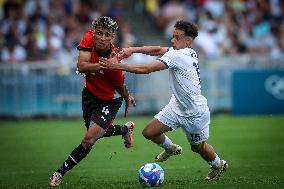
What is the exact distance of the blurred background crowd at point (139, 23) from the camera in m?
27.2

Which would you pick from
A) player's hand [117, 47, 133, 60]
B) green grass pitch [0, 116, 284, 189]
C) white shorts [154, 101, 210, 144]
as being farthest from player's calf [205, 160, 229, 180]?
player's hand [117, 47, 133, 60]

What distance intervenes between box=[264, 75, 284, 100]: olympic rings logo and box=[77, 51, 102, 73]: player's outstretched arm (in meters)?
14.4

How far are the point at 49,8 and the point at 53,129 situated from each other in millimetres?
6273

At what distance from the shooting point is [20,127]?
2402cm

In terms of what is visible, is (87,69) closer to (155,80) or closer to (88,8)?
(155,80)

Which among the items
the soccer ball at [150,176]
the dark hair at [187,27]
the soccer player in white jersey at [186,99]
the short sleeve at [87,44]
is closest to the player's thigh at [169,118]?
the soccer player in white jersey at [186,99]

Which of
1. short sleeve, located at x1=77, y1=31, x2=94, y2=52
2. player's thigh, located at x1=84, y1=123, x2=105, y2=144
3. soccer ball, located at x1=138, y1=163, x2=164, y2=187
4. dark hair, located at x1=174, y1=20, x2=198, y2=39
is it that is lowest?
soccer ball, located at x1=138, y1=163, x2=164, y2=187

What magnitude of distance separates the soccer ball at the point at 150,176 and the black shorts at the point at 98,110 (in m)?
1.01

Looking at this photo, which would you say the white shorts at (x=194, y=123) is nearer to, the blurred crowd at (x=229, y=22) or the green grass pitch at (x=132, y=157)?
the green grass pitch at (x=132, y=157)

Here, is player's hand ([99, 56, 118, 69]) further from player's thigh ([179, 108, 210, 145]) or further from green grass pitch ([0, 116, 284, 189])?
green grass pitch ([0, 116, 284, 189])

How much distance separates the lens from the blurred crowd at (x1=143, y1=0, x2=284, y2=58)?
2894 cm

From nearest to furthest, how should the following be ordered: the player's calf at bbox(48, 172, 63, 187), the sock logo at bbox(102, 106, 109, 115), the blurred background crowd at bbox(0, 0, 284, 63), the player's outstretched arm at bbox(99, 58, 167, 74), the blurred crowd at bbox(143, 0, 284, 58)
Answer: the player's outstretched arm at bbox(99, 58, 167, 74)
the player's calf at bbox(48, 172, 63, 187)
the sock logo at bbox(102, 106, 109, 115)
the blurred background crowd at bbox(0, 0, 284, 63)
the blurred crowd at bbox(143, 0, 284, 58)

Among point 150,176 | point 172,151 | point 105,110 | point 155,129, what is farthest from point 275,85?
point 150,176

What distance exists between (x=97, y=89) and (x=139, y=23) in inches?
710
